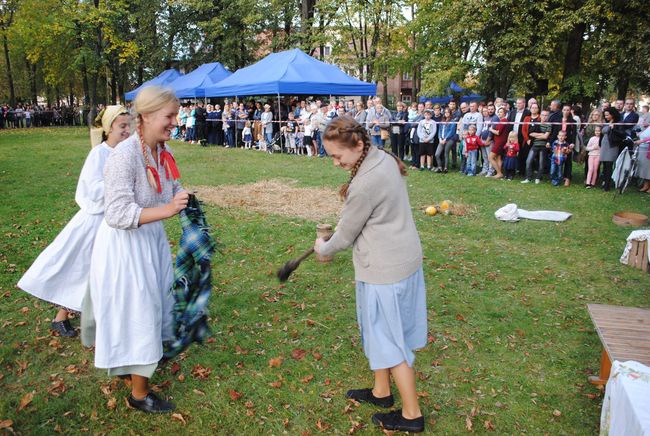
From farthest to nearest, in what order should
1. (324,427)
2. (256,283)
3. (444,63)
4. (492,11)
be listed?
1. (444,63)
2. (492,11)
3. (256,283)
4. (324,427)

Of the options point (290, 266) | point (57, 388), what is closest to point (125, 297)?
point (290, 266)

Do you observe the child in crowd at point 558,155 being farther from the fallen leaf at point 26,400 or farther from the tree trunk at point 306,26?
the tree trunk at point 306,26

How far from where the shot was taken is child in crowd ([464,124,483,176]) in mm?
12758

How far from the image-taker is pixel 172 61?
118 feet

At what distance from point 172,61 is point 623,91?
2903 centimetres

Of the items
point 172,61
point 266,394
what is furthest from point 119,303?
point 172,61

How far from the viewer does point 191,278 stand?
130 inches

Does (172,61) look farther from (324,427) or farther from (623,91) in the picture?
(324,427)

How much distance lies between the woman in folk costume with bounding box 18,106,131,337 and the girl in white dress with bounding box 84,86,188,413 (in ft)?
3.20

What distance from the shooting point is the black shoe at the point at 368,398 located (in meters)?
3.48

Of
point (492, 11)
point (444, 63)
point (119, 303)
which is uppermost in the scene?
point (492, 11)

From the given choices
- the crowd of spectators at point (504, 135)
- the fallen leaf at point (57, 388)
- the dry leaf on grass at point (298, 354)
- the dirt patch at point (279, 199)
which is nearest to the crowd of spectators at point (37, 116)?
the crowd of spectators at point (504, 135)

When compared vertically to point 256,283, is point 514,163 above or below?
above

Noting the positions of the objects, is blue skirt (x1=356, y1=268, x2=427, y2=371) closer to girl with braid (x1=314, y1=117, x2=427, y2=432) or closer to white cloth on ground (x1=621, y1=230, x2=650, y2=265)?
girl with braid (x1=314, y1=117, x2=427, y2=432)
